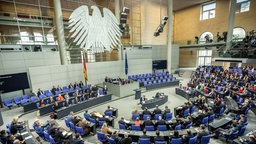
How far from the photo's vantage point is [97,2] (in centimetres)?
1827

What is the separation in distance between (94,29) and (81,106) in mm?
8332

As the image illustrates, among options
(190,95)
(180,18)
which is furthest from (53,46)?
(180,18)

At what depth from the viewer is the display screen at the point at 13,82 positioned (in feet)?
37.1

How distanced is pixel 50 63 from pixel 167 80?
13.0 m

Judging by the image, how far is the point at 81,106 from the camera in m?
10.5

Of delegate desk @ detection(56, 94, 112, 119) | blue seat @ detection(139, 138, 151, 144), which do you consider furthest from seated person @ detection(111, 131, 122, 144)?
delegate desk @ detection(56, 94, 112, 119)

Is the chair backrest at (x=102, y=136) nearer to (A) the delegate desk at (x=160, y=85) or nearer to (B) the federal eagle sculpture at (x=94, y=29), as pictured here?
(A) the delegate desk at (x=160, y=85)

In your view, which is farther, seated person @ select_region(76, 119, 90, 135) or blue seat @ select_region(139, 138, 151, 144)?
seated person @ select_region(76, 119, 90, 135)

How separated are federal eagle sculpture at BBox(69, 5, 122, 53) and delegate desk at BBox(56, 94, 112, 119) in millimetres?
6067

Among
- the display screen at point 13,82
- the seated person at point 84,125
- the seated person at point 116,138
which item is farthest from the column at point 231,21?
the display screen at point 13,82

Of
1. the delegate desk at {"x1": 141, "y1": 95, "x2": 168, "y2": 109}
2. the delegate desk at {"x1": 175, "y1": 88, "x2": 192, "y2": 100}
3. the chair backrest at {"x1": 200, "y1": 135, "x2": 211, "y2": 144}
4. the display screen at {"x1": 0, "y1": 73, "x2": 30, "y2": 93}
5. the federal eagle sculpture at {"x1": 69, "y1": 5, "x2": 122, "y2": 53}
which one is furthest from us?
the federal eagle sculpture at {"x1": 69, "y1": 5, "x2": 122, "y2": 53}

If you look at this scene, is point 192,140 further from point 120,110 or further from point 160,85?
point 160,85

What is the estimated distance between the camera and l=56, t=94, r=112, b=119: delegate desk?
9.30 m

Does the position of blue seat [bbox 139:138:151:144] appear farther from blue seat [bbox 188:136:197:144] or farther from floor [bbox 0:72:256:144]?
floor [bbox 0:72:256:144]
